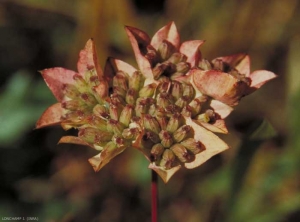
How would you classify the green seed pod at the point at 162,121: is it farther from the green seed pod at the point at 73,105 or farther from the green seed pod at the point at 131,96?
the green seed pod at the point at 73,105

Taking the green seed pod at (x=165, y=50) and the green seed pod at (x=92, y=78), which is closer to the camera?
the green seed pod at (x=92, y=78)

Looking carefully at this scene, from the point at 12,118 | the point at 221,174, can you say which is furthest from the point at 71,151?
the point at 221,174

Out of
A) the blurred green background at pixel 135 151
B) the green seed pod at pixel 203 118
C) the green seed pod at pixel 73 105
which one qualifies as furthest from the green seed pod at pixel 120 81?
the blurred green background at pixel 135 151

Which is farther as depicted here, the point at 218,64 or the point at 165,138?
the point at 218,64

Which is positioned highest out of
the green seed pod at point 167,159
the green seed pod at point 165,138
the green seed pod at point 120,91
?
the green seed pod at point 120,91

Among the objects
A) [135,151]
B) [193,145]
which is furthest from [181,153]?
[135,151]

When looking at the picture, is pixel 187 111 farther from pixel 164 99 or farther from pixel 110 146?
pixel 110 146
